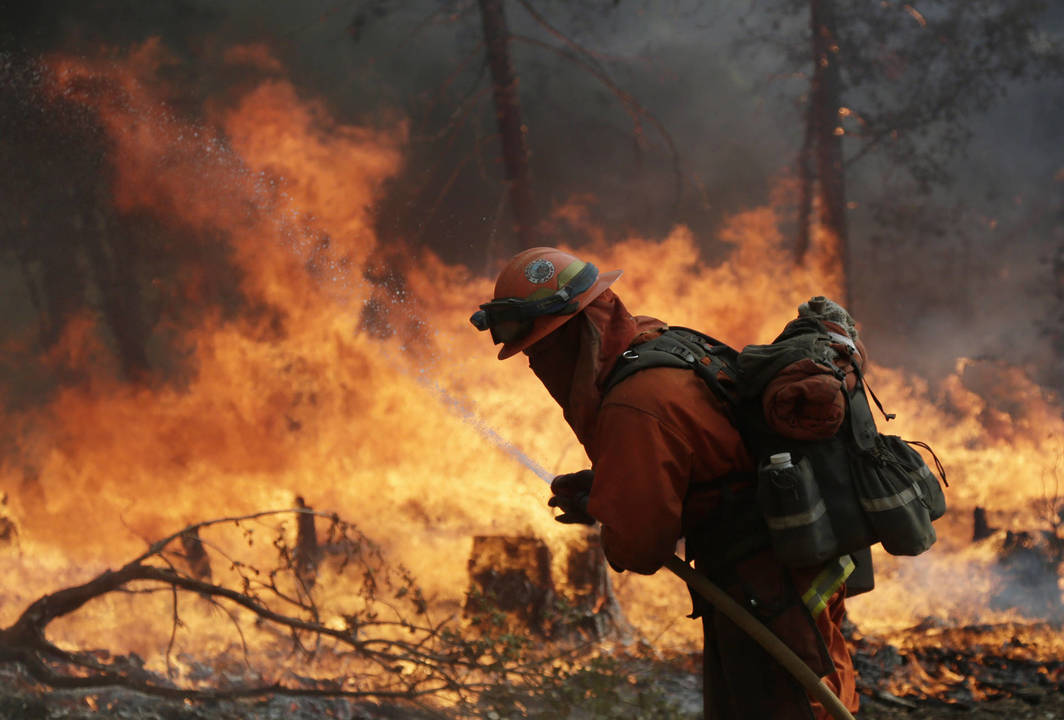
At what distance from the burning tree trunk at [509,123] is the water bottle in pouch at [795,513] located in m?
3.65

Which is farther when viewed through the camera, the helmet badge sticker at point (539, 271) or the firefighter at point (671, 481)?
the helmet badge sticker at point (539, 271)

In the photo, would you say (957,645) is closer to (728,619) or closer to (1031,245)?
(1031,245)

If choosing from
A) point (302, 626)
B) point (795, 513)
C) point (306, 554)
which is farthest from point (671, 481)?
point (306, 554)

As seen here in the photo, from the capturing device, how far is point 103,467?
16.6ft

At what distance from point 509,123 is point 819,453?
3.99m

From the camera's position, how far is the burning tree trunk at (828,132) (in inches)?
249

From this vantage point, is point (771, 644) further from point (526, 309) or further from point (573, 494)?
point (526, 309)

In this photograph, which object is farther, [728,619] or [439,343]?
[439,343]

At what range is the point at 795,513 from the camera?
244 centimetres

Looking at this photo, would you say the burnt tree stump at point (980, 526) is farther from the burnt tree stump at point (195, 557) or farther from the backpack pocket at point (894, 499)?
the burnt tree stump at point (195, 557)

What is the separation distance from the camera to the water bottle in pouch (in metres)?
2.44

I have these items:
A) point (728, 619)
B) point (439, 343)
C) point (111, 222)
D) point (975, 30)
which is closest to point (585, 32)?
point (439, 343)

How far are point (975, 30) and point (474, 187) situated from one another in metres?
3.93

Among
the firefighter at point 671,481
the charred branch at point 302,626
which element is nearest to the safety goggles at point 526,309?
the firefighter at point 671,481
